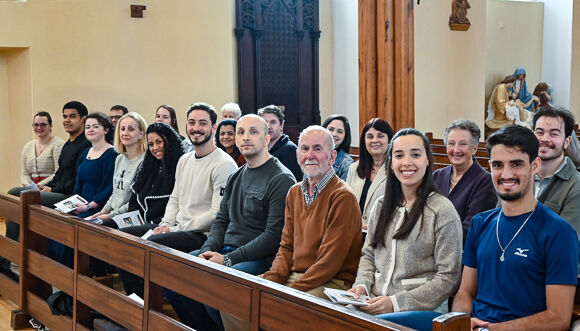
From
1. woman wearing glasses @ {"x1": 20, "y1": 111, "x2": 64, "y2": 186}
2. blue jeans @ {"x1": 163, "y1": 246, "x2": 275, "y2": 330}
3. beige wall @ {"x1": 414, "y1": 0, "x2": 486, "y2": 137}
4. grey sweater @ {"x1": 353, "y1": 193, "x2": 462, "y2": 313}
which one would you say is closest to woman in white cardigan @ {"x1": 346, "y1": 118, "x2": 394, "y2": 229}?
blue jeans @ {"x1": 163, "y1": 246, "x2": 275, "y2": 330}

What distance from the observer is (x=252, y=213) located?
369 centimetres

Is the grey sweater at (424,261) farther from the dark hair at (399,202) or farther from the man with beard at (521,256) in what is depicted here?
the man with beard at (521,256)

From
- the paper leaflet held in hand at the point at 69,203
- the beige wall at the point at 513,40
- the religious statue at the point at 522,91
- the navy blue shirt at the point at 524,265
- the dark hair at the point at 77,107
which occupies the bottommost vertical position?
the paper leaflet held in hand at the point at 69,203

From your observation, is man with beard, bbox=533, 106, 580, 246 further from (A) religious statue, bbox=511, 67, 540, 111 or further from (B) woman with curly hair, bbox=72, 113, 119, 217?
(A) religious statue, bbox=511, 67, 540, 111

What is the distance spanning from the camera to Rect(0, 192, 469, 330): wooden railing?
7.06 feet

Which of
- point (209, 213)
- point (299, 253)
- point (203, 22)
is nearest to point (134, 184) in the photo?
point (209, 213)

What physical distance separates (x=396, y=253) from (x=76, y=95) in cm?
629

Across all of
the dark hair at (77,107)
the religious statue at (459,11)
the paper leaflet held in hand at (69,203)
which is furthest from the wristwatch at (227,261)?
the religious statue at (459,11)

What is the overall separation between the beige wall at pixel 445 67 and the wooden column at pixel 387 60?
10.4ft

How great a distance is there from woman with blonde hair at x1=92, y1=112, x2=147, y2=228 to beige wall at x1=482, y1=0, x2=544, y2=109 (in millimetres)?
8708

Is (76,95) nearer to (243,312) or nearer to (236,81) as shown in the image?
(236,81)

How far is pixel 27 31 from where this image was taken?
7797 mm

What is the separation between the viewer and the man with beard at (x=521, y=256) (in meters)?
2.22

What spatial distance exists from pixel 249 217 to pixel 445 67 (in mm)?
7679
